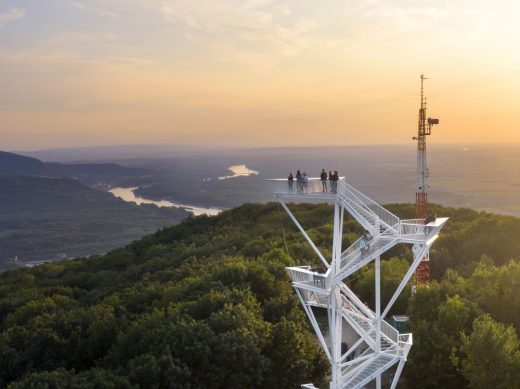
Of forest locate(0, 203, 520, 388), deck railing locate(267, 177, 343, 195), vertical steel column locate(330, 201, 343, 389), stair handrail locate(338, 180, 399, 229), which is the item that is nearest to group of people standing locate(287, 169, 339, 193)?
deck railing locate(267, 177, 343, 195)

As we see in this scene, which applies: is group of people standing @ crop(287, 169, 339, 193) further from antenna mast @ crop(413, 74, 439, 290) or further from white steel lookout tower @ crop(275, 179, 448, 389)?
antenna mast @ crop(413, 74, 439, 290)

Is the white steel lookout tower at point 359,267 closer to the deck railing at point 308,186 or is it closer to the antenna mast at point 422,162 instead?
the deck railing at point 308,186

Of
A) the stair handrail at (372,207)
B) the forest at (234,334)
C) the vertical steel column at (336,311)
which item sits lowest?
the forest at (234,334)

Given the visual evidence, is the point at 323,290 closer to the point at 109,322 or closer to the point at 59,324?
the point at 109,322

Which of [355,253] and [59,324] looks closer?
[355,253]

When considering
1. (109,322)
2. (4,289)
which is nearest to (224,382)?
(109,322)

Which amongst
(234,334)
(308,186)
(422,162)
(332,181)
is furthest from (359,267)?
(422,162)

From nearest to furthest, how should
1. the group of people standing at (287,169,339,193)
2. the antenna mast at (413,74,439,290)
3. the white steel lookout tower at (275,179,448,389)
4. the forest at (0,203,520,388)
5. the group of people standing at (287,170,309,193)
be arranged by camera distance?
the white steel lookout tower at (275,179,448,389) → the group of people standing at (287,169,339,193) → the group of people standing at (287,170,309,193) → the forest at (0,203,520,388) → the antenna mast at (413,74,439,290)

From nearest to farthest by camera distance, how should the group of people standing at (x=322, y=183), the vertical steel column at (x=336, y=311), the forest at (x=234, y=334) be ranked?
the vertical steel column at (x=336, y=311) < the group of people standing at (x=322, y=183) < the forest at (x=234, y=334)

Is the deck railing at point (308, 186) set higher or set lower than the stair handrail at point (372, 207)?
higher

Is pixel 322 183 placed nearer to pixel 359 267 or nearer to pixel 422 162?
pixel 359 267

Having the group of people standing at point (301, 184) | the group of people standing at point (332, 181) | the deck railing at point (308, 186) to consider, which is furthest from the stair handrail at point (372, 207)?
the group of people standing at point (301, 184)
